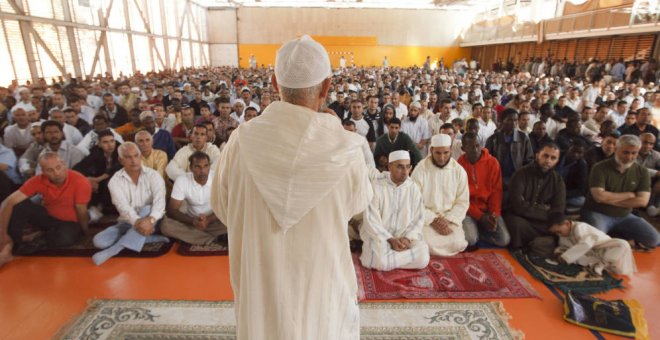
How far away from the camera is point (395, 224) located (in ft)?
11.3

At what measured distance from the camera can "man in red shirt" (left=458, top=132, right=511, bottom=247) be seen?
3.73 meters

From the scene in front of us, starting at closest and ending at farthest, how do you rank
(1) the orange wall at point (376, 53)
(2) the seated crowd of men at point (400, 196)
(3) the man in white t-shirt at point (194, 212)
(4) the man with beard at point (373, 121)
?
1. (2) the seated crowd of men at point (400, 196)
2. (3) the man in white t-shirt at point (194, 212)
3. (4) the man with beard at point (373, 121)
4. (1) the orange wall at point (376, 53)

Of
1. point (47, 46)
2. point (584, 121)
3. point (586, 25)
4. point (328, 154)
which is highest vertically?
point (586, 25)

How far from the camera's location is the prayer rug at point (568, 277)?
9.89ft

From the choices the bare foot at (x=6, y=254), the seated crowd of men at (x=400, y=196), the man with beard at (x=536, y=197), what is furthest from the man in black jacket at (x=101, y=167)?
the man with beard at (x=536, y=197)

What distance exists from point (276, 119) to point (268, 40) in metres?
28.3

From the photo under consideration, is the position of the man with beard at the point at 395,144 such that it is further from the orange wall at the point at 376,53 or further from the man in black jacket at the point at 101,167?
the orange wall at the point at 376,53

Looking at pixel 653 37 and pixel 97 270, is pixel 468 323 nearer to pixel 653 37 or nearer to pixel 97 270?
pixel 97 270

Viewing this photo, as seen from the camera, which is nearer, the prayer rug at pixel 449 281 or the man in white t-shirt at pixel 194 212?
the prayer rug at pixel 449 281

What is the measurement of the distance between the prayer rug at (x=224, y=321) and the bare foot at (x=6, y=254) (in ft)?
3.92

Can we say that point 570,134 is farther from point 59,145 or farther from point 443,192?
point 59,145

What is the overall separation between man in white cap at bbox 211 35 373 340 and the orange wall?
89.6ft

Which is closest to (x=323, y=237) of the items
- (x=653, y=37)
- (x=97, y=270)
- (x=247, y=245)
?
(x=247, y=245)

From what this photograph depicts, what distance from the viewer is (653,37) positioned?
505 inches
